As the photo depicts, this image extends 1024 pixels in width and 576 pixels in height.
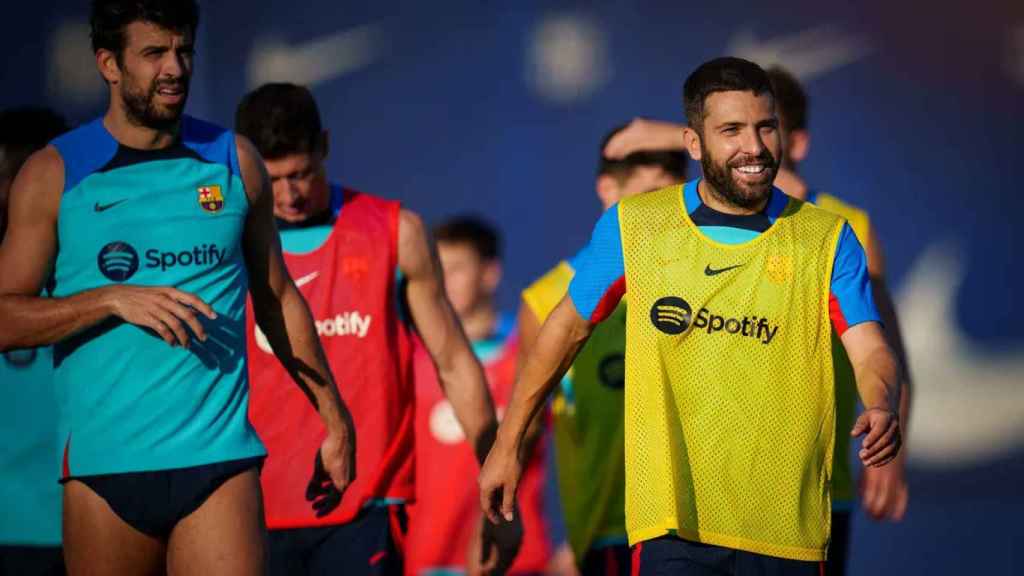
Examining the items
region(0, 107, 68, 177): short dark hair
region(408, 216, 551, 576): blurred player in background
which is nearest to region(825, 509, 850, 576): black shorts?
region(408, 216, 551, 576): blurred player in background

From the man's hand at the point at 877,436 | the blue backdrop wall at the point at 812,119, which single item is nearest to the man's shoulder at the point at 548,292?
the man's hand at the point at 877,436

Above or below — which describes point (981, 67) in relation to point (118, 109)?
above

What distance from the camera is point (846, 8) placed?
9719mm

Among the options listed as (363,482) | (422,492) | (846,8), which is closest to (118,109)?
(363,482)

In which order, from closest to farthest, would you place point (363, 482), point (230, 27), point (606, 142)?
point (363, 482) → point (606, 142) → point (230, 27)

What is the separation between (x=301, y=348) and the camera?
19.0ft

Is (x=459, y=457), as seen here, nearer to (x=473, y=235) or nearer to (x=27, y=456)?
(x=473, y=235)

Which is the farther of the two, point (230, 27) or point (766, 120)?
point (230, 27)

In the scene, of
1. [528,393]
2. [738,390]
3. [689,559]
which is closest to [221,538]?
[528,393]

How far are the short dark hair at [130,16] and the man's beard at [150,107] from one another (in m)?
0.12

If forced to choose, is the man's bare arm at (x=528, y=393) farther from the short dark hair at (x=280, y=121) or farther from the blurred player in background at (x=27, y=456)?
the blurred player in background at (x=27, y=456)

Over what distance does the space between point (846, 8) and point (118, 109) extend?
506 cm

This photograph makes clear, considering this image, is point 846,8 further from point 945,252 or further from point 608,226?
point 608,226

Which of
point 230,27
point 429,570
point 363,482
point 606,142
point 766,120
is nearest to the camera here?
point 766,120
